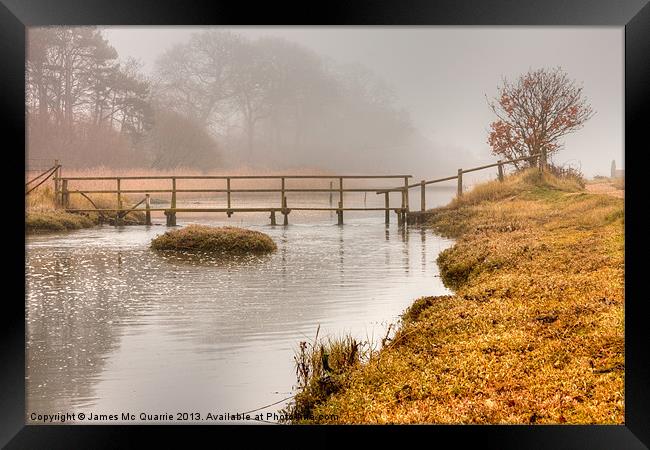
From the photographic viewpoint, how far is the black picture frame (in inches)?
191

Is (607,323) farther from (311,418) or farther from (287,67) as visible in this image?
(287,67)

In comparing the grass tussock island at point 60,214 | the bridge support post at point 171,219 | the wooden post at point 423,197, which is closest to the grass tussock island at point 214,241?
the bridge support post at point 171,219

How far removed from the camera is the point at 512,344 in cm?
517

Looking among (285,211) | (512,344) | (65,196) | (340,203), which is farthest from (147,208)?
(512,344)

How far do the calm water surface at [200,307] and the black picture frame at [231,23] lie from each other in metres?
0.26

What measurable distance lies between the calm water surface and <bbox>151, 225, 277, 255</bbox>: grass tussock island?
105 millimetres

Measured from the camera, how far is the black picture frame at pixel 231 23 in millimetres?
4852

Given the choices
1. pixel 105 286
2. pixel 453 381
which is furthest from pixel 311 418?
pixel 105 286

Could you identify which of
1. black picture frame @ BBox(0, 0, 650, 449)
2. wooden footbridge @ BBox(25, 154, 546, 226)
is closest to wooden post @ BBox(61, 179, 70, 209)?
wooden footbridge @ BBox(25, 154, 546, 226)

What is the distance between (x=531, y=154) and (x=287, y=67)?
2.72 meters

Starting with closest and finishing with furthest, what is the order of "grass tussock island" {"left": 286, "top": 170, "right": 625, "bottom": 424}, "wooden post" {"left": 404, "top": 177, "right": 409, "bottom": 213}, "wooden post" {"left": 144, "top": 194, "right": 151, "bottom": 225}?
"grass tussock island" {"left": 286, "top": 170, "right": 625, "bottom": 424}
"wooden post" {"left": 144, "top": 194, "right": 151, "bottom": 225}
"wooden post" {"left": 404, "top": 177, "right": 409, "bottom": 213}

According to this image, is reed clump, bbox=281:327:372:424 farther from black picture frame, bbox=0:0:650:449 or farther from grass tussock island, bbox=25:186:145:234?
grass tussock island, bbox=25:186:145:234

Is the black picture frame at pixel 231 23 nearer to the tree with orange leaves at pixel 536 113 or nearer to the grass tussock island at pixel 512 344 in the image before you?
the grass tussock island at pixel 512 344

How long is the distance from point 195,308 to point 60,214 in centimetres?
160
